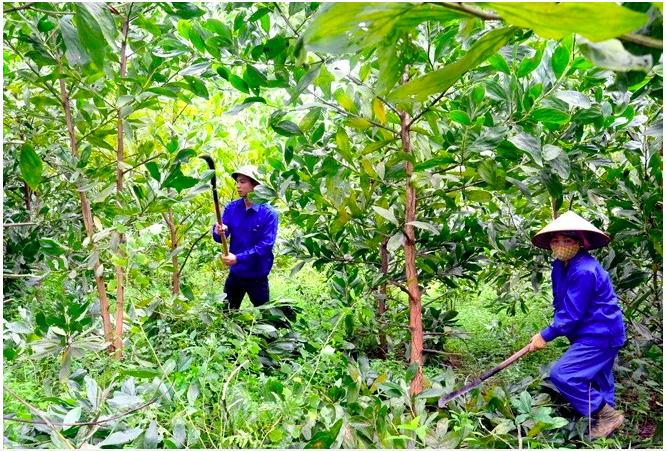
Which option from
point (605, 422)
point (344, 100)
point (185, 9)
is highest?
point (185, 9)

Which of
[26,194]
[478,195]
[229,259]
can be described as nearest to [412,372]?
[478,195]

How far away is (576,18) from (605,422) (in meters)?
2.33

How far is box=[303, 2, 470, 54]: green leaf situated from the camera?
45 cm

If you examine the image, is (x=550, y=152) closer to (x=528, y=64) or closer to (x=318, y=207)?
(x=528, y=64)

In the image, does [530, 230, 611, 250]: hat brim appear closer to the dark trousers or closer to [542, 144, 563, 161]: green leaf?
[542, 144, 563, 161]: green leaf

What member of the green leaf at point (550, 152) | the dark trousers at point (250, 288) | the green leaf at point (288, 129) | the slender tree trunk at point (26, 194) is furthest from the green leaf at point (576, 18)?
the slender tree trunk at point (26, 194)

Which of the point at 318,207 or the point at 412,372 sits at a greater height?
the point at 318,207

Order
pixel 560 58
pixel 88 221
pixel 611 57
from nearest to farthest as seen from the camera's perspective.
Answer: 1. pixel 611 57
2. pixel 560 58
3. pixel 88 221

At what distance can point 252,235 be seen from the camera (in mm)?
3521

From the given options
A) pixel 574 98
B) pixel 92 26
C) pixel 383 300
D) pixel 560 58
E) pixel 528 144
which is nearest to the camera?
pixel 92 26

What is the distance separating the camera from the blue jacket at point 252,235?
3.43m

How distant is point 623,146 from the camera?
2125 mm

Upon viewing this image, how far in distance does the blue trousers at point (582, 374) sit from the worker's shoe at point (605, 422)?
3cm

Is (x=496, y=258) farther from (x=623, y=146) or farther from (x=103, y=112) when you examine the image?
(x=103, y=112)
